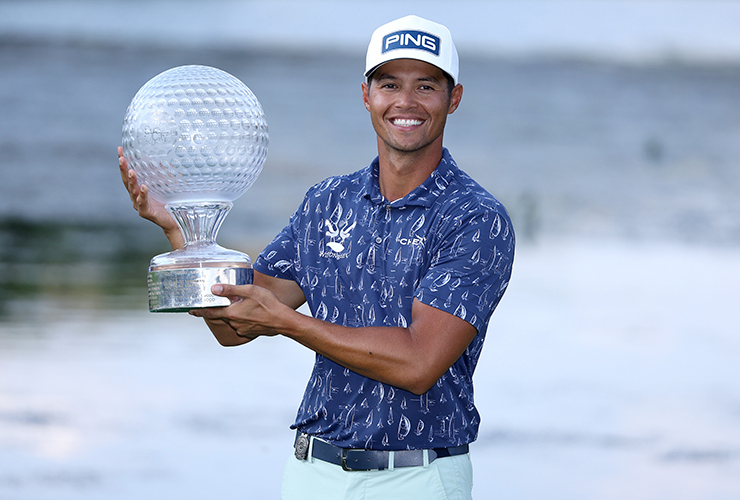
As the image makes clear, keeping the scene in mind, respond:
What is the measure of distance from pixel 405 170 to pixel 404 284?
23 centimetres

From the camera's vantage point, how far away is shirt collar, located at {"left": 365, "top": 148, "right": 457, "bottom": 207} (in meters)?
1.78

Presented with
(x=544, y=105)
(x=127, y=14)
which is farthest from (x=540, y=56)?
(x=127, y=14)

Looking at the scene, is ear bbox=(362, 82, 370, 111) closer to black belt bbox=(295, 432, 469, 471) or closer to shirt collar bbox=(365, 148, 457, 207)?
shirt collar bbox=(365, 148, 457, 207)

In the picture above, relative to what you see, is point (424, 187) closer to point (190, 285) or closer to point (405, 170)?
point (405, 170)

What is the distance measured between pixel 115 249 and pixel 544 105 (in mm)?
4427

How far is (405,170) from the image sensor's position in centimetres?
183

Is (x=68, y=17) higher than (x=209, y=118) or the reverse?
higher

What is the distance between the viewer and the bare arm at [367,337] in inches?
62.3

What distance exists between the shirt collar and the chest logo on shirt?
0.07 m

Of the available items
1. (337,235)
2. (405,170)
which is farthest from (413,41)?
(337,235)

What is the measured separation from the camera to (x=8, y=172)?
951 cm

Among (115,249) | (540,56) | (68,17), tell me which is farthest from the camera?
(68,17)

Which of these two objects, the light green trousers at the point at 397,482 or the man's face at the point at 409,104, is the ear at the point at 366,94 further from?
the light green trousers at the point at 397,482

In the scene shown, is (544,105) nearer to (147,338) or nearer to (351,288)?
(147,338)
